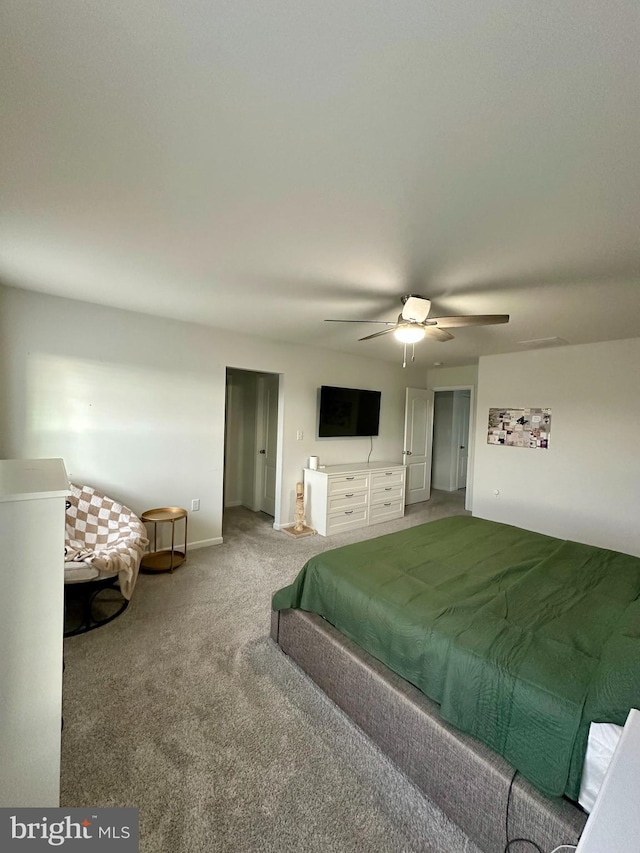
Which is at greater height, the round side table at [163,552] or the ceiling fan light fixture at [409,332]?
the ceiling fan light fixture at [409,332]

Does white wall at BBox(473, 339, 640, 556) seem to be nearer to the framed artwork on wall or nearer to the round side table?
the framed artwork on wall

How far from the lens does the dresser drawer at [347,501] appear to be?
13.6 feet

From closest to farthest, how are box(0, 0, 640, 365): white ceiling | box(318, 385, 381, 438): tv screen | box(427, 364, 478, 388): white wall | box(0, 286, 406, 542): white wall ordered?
1. box(0, 0, 640, 365): white ceiling
2. box(0, 286, 406, 542): white wall
3. box(318, 385, 381, 438): tv screen
4. box(427, 364, 478, 388): white wall

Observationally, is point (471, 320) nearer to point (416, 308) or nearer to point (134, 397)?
point (416, 308)

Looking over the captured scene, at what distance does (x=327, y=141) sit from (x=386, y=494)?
4.20m

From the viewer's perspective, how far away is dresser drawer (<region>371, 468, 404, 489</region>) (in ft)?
15.1

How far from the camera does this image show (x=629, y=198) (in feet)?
4.37

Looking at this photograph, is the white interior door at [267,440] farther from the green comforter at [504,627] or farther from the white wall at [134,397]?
the green comforter at [504,627]

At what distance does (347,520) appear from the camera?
14.2 feet

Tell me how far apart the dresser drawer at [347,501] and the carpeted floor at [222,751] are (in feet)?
6.18

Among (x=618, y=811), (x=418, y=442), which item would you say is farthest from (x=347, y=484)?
(x=618, y=811)

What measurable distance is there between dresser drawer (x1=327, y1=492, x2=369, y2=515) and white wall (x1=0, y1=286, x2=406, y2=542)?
555 mm

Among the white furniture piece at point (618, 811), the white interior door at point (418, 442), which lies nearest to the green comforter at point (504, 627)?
the white furniture piece at point (618, 811)

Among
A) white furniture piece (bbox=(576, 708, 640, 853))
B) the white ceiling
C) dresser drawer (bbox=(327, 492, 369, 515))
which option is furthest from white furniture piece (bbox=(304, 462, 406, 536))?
white furniture piece (bbox=(576, 708, 640, 853))
